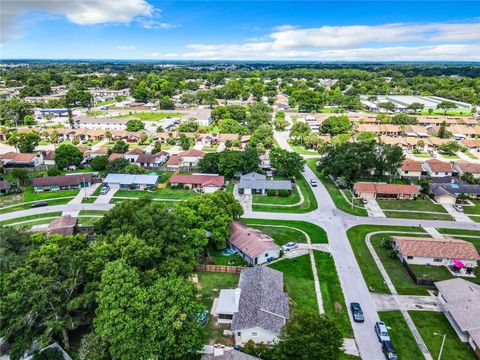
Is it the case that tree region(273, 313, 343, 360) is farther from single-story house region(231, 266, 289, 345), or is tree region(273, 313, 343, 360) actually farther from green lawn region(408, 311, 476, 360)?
green lawn region(408, 311, 476, 360)

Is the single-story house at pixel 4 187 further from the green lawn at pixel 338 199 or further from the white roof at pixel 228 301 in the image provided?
the green lawn at pixel 338 199

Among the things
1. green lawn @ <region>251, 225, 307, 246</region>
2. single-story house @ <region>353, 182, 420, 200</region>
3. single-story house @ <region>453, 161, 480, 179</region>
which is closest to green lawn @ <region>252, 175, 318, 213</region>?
green lawn @ <region>251, 225, 307, 246</region>

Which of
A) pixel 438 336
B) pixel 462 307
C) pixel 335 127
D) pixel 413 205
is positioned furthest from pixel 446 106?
pixel 438 336

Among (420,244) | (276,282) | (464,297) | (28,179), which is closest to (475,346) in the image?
(464,297)

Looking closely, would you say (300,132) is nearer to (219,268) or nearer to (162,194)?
(162,194)

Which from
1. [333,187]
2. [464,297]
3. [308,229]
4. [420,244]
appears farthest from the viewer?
[333,187]

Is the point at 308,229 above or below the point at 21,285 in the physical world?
below

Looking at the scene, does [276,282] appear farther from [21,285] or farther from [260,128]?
[260,128]
